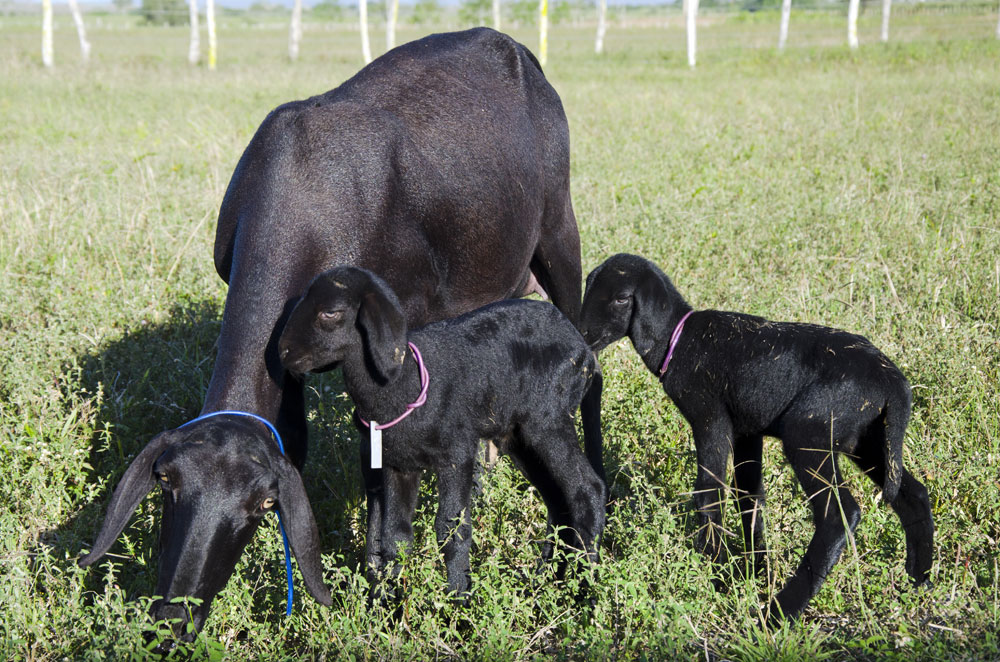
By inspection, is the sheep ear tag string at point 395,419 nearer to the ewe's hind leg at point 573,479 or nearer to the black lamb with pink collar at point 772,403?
the ewe's hind leg at point 573,479

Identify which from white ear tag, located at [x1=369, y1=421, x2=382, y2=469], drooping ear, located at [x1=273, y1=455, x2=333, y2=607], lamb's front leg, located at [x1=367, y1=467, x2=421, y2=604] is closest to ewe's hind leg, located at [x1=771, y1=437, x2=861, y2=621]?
lamb's front leg, located at [x1=367, y1=467, x2=421, y2=604]

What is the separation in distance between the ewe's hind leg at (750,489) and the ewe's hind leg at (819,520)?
0.39 metres

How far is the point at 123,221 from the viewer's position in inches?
323

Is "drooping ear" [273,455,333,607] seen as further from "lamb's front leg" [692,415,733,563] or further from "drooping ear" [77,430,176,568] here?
"lamb's front leg" [692,415,733,563]

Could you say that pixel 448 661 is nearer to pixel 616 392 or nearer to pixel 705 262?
pixel 616 392

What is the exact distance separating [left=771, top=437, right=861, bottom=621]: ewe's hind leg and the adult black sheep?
1692mm

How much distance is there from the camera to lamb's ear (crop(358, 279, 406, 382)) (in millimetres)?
3207

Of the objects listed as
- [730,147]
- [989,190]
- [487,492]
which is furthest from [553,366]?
[730,147]

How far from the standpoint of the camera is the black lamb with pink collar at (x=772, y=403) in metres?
3.55

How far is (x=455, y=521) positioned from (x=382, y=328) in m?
0.92

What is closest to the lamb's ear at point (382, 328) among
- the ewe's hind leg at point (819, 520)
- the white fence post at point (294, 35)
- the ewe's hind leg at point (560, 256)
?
the ewe's hind leg at point (819, 520)

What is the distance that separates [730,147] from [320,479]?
9042 mm

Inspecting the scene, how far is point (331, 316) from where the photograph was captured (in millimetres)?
3213

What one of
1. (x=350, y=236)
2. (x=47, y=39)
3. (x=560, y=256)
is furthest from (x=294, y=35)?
(x=350, y=236)
